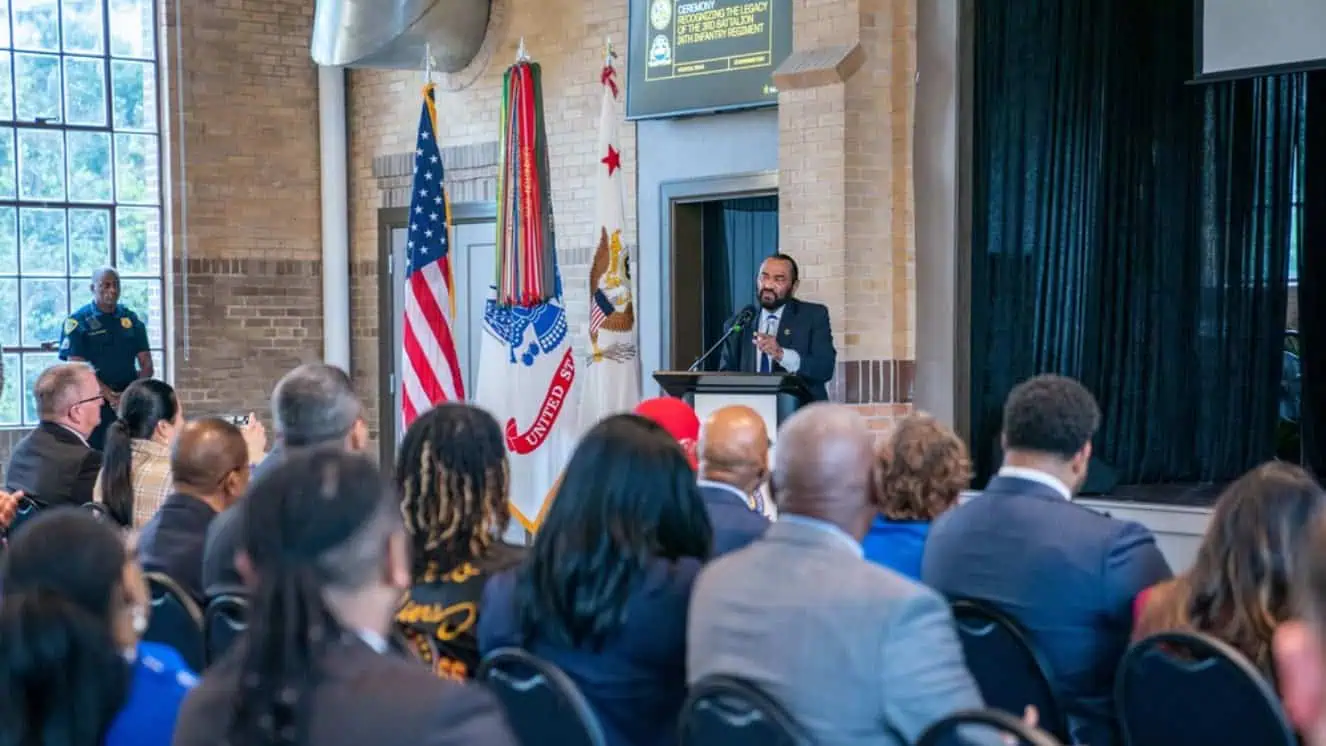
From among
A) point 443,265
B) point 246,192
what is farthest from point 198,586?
point 246,192

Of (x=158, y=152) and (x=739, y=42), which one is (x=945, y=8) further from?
(x=158, y=152)

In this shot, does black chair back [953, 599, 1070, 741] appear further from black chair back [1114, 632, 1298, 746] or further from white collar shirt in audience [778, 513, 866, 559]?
white collar shirt in audience [778, 513, 866, 559]

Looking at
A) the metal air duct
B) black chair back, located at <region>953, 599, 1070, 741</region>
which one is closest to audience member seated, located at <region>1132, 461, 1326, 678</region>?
black chair back, located at <region>953, 599, 1070, 741</region>

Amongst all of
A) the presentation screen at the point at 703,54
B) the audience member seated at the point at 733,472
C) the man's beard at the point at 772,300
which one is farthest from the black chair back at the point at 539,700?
the presentation screen at the point at 703,54

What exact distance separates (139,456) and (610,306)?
294 cm

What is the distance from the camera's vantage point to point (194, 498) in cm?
368

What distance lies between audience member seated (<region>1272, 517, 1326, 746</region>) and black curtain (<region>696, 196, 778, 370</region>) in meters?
6.80

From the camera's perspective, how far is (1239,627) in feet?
8.09

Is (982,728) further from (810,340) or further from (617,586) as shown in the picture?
(810,340)

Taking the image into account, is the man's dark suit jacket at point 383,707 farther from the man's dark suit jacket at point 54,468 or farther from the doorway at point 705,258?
the doorway at point 705,258

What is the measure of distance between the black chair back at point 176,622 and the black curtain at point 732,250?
5.19m

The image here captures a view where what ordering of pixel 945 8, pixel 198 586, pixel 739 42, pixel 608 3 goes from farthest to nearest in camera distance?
1. pixel 608 3
2. pixel 739 42
3. pixel 945 8
4. pixel 198 586

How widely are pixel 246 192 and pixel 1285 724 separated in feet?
29.6

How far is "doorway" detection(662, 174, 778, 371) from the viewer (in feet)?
26.9
